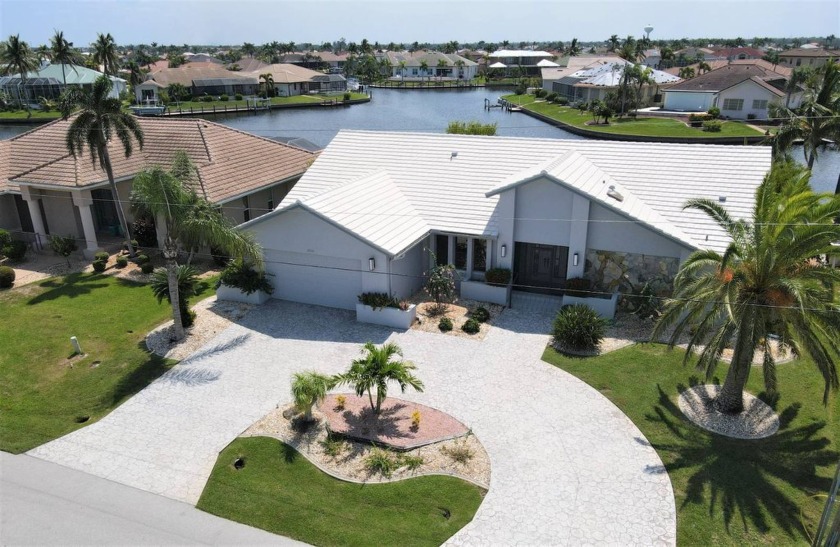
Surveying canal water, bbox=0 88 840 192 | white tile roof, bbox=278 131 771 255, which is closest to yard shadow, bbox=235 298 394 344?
white tile roof, bbox=278 131 771 255

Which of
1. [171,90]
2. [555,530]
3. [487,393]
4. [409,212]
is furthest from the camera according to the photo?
[171,90]

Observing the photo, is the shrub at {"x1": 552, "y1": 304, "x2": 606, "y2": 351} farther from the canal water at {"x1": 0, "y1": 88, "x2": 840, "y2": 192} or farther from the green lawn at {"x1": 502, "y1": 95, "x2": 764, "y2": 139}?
the canal water at {"x1": 0, "y1": 88, "x2": 840, "y2": 192}

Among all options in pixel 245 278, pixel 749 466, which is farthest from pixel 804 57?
pixel 749 466

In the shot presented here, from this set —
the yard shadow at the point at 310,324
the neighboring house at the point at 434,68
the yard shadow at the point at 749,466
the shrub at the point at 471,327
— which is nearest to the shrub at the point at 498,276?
the shrub at the point at 471,327

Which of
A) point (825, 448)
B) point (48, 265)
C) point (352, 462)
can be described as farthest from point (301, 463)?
point (48, 265)

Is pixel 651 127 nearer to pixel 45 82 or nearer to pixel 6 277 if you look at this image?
pixel 6 277

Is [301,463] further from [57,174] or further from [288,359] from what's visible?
[57,174]
